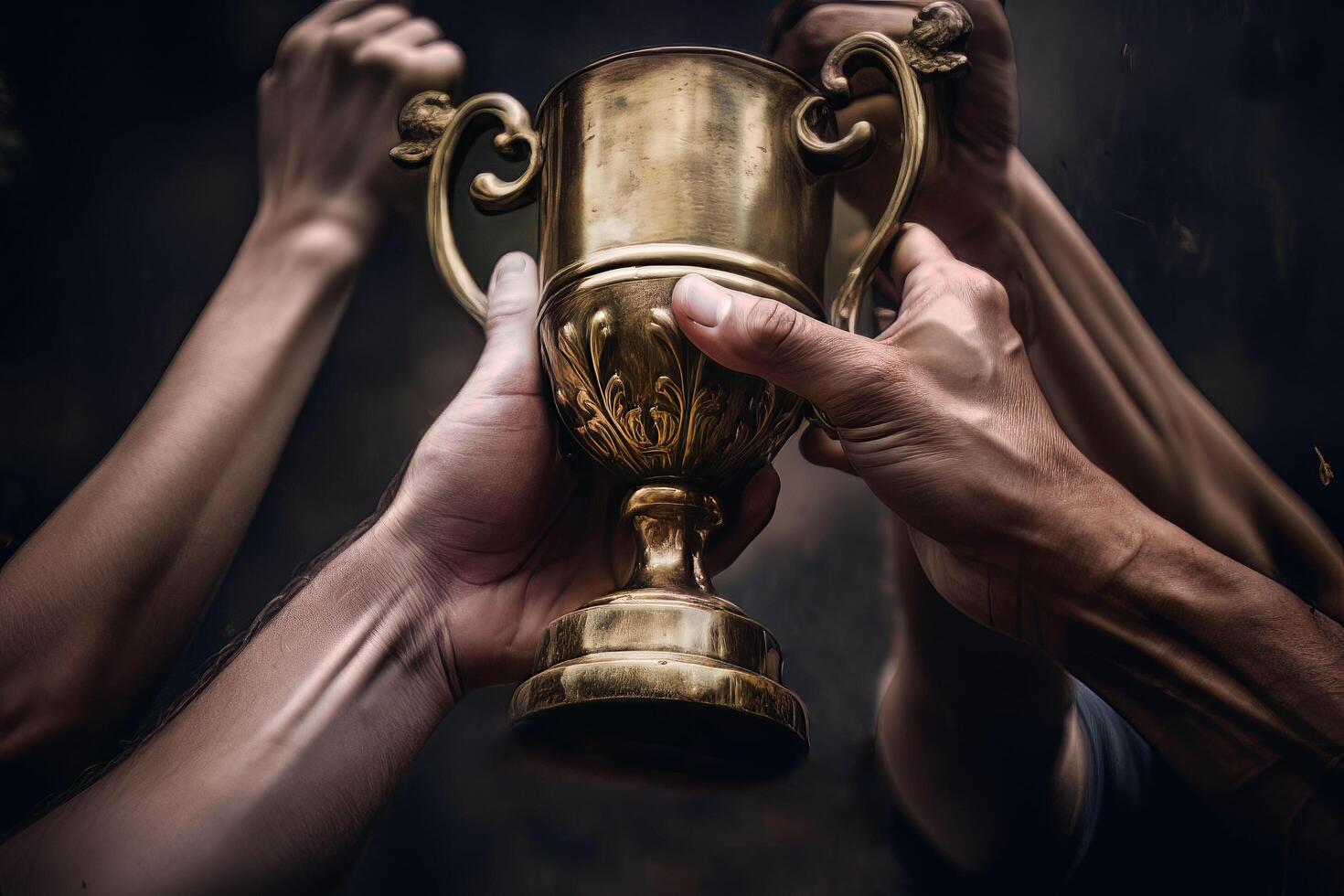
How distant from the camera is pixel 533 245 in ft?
3.86

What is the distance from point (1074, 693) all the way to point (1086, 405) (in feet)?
0.86

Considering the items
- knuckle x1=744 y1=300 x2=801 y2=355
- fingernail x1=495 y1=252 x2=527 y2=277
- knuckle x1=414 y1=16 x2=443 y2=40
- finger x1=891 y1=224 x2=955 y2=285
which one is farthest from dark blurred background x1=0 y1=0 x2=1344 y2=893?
knuckle x1=744 y1=300 x2=801 y2=355

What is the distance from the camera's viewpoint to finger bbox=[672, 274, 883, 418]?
784 millimetres

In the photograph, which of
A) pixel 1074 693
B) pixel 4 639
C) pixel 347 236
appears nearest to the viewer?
pixel 4 639

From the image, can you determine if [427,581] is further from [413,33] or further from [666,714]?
[413,33]

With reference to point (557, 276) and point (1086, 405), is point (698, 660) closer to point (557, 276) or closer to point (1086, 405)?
point (557, 276)

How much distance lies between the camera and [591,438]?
895 millimetres

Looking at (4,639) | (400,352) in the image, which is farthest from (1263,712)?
(4,639)

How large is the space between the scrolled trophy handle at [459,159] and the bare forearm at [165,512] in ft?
0.59

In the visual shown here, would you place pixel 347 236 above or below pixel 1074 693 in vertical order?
above

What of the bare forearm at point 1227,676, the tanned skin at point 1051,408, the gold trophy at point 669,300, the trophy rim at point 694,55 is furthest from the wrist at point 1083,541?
the trophy rim at point 694,55

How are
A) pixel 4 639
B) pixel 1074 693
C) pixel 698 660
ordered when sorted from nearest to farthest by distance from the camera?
pixel 698 660, pixel 4 639, pixel 1074 693

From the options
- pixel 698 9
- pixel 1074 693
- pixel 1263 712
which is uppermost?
pixel 698 9

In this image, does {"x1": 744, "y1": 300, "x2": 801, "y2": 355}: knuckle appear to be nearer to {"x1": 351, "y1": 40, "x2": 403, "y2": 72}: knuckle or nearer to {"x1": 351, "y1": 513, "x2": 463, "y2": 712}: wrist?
{"x1": 351, "y1": 513, "x2": 463, "y2": 712}: wrist
